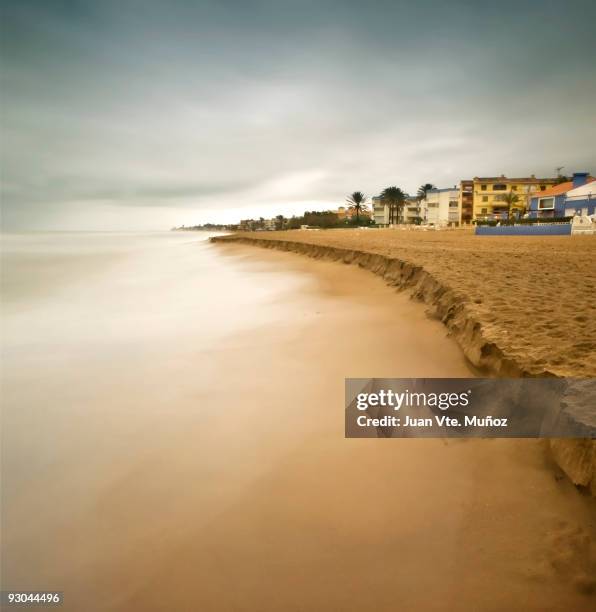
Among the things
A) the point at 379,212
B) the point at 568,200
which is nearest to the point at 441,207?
the point at 379,212

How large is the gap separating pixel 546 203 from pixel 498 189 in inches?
639

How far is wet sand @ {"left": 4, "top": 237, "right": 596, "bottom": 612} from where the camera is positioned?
163cm

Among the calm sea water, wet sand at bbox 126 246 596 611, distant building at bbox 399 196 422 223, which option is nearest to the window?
distant building at bbox 399 196 422 223

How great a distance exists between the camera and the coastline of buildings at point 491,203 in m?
44.1

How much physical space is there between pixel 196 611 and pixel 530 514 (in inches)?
69.6

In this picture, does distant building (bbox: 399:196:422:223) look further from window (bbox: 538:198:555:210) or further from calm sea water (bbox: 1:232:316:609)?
calm sea water (bbox: 1:232:316:609)

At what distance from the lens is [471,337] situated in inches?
152

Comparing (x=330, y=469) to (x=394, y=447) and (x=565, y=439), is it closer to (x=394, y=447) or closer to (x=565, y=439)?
(x=394, y=447)

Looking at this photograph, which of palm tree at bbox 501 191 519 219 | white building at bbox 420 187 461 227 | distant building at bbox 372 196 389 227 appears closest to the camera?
palm tree at bbox 501 191 519 219

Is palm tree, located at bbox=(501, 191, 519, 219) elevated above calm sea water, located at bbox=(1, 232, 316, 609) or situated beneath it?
elevated above

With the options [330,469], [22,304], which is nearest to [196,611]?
[330,469]

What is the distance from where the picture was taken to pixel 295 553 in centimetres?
186

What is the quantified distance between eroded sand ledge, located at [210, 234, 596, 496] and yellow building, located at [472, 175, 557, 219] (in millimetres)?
65856

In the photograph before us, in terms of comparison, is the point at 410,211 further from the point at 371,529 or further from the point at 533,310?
the point at 371,529
